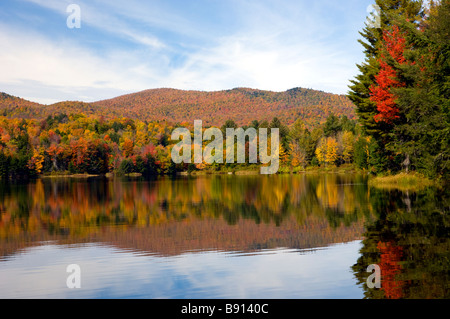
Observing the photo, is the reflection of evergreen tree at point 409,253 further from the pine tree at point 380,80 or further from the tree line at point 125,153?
the tree line at point 125,153

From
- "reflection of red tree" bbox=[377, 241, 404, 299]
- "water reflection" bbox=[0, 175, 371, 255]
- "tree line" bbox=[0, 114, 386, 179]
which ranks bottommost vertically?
"water reflection" bbox=[0, 175, 371, 255]

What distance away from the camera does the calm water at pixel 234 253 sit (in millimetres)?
8953

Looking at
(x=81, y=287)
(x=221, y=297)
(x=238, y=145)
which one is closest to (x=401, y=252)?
(x=221, y=297)

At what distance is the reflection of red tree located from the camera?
814 centimetres

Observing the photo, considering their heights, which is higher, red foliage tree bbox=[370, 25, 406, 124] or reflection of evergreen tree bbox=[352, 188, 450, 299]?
red foliage tree bbox=[370, 25, 406, 124]

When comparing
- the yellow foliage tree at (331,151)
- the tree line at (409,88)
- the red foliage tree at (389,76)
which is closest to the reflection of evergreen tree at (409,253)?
the tree line at (409,88)

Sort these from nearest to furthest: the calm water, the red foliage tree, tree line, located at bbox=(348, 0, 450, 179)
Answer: the calm water
tree line, located at bbox=(348, 0, 450, 179)
the red foliage tree

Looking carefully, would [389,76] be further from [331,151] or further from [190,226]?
[331,151]

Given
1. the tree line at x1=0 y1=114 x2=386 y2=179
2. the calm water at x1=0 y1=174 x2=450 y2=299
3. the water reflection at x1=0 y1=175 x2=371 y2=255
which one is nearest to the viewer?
the calm water at x1=0 y1=174 x2=450 y2=299

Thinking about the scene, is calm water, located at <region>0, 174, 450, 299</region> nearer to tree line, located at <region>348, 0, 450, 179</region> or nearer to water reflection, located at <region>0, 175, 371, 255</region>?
water reflection, located at <region>0, 175, 371, 255</region>

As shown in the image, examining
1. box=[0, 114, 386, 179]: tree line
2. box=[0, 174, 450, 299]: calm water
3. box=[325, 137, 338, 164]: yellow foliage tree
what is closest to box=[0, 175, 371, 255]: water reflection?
box=[0, 174, 450, 299]: calm water
